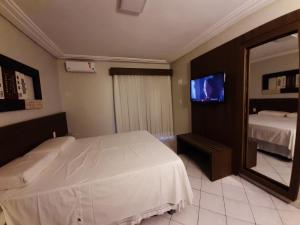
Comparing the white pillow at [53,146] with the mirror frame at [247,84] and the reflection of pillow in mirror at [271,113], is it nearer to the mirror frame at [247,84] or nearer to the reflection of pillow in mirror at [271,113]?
the mirror frame at [247,84]

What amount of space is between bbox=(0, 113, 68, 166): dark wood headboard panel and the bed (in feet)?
1.40

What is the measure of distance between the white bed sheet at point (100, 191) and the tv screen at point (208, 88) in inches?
56.0

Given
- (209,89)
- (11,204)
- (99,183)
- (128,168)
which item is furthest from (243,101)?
(11,204)

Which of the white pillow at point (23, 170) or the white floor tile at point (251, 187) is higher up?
the white pillow at point (23, 170)

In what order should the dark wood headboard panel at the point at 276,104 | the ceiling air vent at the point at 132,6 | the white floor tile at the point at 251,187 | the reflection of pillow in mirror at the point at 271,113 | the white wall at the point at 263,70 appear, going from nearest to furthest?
the ceiling air vent at the point at 132,6
the white floor tile at the point at 251,187
the dark wood headboard panel at the point at 276,104
the white wall at the point at 263,70
the reflection of pillow in mirror at the point at 271,113

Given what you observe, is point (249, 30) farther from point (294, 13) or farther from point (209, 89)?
point (209, 89)

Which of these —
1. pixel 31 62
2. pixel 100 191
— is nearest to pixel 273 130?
pixel 100 191

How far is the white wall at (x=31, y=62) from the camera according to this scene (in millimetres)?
1594

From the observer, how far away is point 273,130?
235 centimetres

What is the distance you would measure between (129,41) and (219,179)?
2.93 meters

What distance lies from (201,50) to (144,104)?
6.61ft

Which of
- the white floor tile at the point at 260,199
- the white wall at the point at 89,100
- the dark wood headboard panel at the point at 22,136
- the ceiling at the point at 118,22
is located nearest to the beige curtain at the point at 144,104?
the white wall at the point at 89,100

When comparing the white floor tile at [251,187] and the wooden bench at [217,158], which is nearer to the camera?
the white floor tile at [251,187]

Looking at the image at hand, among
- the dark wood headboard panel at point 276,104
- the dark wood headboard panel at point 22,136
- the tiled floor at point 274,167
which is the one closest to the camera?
the dark wood headboard panel at point 22,136
